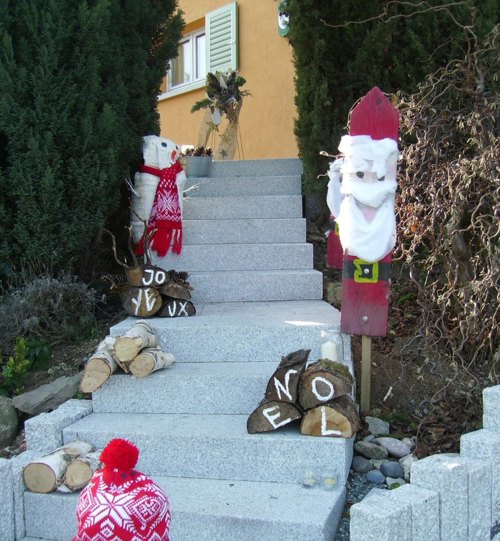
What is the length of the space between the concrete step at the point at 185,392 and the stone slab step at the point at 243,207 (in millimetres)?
2334

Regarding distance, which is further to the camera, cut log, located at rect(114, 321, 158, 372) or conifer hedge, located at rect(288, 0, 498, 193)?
conifer hedge, located at rect(288, 0, 498, 193)

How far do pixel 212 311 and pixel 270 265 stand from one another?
2.84ft

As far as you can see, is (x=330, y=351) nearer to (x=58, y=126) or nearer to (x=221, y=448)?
(x=221, y=448)

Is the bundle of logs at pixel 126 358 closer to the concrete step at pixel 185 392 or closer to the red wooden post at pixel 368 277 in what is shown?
the concrete step at pixel 185 392

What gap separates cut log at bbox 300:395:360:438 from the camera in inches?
115

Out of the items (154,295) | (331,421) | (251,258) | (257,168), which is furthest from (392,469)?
(257,168)

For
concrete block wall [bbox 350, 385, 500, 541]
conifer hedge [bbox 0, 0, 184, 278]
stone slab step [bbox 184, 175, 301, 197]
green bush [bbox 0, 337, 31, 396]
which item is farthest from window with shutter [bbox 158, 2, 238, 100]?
concrete block wall [bbox 350, 385, 500, 541]

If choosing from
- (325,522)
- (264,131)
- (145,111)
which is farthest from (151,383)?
(264,131)

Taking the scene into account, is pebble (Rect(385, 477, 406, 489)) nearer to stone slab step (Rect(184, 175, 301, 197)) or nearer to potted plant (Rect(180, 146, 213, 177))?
stone slab step (Rect(184, 175, 301, 197))

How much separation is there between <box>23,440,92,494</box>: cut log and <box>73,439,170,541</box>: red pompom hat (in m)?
1.01

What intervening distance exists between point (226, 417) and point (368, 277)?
1124 mm

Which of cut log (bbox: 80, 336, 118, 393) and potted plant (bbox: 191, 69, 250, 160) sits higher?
potted plant (bbox: 191, 69, 250, 160)

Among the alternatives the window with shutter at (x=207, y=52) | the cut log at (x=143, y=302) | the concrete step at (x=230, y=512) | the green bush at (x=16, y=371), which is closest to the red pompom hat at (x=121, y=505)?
the concrete step at (x=230, y=512)

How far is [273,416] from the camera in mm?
2994
